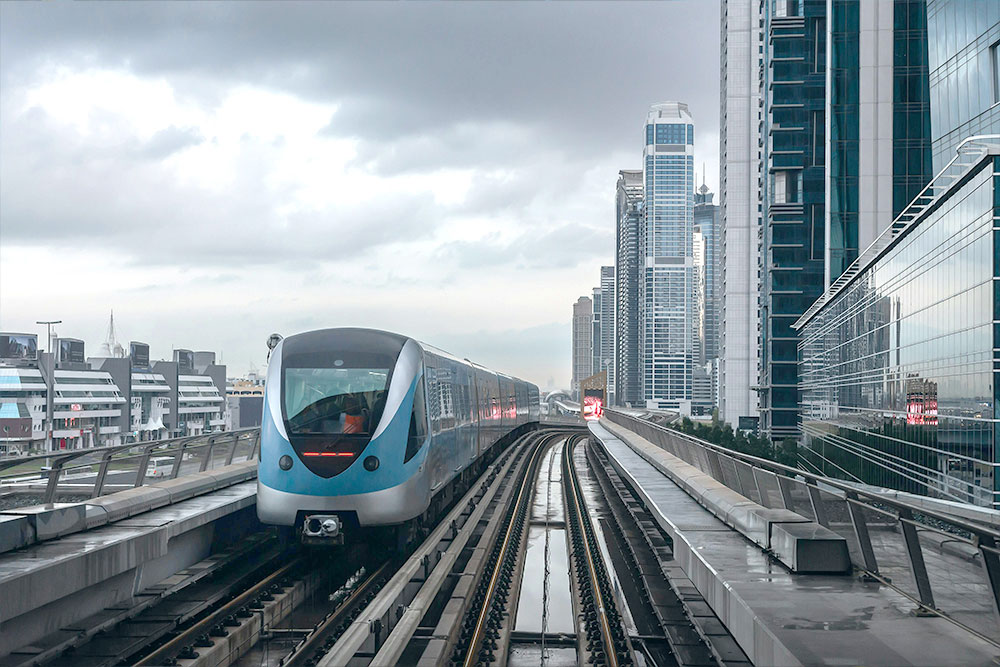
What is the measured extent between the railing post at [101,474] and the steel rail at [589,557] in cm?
628

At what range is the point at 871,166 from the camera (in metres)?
54.5

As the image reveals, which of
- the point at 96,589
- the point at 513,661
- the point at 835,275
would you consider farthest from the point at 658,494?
the point at 835,275

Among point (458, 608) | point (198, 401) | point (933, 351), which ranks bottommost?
point (458, 608)

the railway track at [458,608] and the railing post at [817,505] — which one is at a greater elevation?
the railing post at [817,505]

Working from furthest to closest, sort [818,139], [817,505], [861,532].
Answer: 1. [818,139]
2. [817,505]
3. [861,532]

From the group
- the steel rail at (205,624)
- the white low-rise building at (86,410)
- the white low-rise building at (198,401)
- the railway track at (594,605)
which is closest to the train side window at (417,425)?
the steel rail at (205,624)

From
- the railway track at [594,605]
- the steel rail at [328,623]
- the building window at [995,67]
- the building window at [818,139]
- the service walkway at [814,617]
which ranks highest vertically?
the building window at [818,139]

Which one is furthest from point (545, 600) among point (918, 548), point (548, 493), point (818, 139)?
point (818, 139)

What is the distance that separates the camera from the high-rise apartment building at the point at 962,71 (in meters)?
28.3

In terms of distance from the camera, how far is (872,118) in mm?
53562

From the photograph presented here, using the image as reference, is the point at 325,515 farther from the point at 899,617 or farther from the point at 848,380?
the point at 848,380

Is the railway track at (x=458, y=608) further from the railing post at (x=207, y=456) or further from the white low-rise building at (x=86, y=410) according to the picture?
the white low-rise building at (x=86, y=410)

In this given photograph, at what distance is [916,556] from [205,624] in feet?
22.9

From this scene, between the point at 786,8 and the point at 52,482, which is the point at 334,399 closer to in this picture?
the point at 52,482
